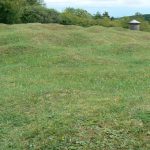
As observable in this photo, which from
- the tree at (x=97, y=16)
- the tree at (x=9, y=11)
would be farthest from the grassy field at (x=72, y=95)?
the tree at (x=97, y=16)

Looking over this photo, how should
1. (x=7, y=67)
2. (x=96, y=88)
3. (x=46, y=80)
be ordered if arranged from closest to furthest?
(x=96, y=88), (x=46, y=80), (x=7, y=67)

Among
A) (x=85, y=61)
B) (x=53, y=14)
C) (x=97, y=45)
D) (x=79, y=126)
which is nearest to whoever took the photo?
(x=79, y=126)

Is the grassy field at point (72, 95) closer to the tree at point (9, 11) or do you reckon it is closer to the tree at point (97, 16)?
the tree at point (9, 11)

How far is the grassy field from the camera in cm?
680

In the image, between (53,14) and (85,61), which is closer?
(85,61)

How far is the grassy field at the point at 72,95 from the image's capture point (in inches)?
268

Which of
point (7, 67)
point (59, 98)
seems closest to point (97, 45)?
point (7, 67)

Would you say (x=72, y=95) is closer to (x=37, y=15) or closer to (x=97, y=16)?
(x=37, y=15)

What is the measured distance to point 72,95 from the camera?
976 centimetres

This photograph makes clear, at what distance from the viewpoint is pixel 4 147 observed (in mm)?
6785

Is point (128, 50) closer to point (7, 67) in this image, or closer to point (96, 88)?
point (7, 67)

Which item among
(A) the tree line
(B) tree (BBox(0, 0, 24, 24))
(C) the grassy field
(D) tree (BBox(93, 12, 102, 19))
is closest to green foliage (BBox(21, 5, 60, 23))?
(A) the tree line

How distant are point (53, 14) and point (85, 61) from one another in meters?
22.7

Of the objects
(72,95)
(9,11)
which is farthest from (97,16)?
(72,95)
